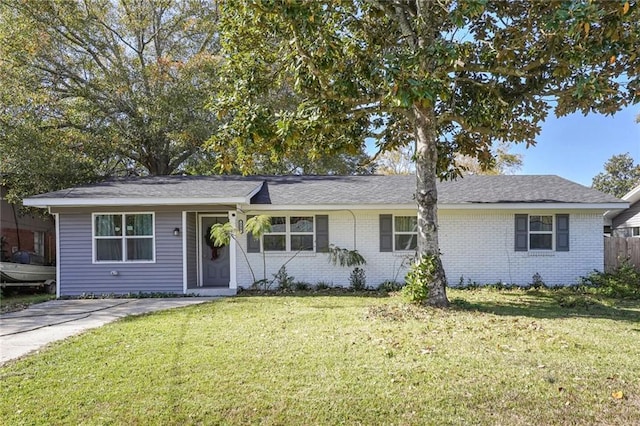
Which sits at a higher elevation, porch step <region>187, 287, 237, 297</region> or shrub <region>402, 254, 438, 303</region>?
shrub <region>402, 254, 438, 303</region>

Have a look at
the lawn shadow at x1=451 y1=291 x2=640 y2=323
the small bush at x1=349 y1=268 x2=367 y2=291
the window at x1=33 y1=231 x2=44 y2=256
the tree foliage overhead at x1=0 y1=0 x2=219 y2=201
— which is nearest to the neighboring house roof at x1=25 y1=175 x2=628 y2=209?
the small bush at x1=349 y1=268 x2=367 y2=291

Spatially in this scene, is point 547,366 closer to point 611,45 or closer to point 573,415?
point 573,415

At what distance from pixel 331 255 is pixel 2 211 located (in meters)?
12.6

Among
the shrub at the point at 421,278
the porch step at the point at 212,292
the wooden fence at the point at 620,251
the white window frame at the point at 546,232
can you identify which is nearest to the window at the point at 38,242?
the porch step at the point at 212,292

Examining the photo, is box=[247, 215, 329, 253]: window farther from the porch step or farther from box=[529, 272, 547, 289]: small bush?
box=[529, 272, 547, 289]: small bush

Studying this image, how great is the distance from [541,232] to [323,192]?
633cm

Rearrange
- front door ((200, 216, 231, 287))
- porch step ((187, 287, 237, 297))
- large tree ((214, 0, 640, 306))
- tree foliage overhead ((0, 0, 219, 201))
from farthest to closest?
tree foliage overhead ((0, 0, 219, 201)), front door ((200, 216, 231, 287)), porch step ((187, 287, 237, 297)), large tree ((214, 0, 640, 306))

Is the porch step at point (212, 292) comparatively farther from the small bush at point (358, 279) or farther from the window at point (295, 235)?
the small bush at point (358, 279)

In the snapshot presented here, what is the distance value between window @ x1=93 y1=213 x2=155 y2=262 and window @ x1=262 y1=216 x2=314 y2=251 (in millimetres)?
3114

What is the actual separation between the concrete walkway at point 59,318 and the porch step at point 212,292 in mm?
576

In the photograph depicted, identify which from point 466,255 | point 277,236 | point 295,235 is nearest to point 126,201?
point 277,236

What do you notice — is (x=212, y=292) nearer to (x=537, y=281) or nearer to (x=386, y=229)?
(x=386, y=229)

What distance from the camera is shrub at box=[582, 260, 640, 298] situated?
35.4ft

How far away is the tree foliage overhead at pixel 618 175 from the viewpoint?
1662 inches
